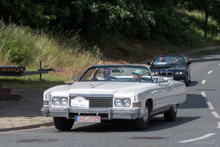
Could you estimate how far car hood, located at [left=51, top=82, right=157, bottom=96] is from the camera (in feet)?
30.6

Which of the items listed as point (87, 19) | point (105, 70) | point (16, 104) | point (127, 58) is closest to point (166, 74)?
point (16, 104)

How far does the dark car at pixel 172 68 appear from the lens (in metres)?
21.5

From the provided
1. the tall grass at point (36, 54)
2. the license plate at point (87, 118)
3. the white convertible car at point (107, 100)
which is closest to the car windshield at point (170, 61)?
the tall grass at point (36, 54)

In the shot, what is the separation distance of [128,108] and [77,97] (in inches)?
40.8

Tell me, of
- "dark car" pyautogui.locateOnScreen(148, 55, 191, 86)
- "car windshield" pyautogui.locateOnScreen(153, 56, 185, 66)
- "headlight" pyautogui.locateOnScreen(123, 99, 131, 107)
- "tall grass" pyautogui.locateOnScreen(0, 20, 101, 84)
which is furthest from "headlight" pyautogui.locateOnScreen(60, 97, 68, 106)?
"car windshield" pyautogui.locateOnScreen(153, 56, 185, 66)

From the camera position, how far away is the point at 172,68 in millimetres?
21844

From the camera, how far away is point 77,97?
930 centimetres

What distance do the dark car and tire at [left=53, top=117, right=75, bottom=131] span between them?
11709 millimetres

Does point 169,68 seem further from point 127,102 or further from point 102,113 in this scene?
point 102,113

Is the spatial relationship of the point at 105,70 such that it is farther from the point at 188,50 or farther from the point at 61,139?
the point at 188,50

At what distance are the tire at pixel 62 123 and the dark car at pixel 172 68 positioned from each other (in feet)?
38.4

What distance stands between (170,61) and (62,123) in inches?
533

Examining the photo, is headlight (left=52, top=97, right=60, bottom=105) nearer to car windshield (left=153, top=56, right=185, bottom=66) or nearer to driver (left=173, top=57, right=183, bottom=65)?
car windshield (left=153, top=56, right=185, bottom=66)

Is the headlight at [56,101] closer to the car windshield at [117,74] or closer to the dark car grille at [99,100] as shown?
the dark car grille at [99,100]
